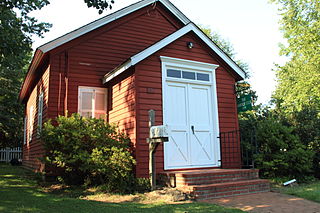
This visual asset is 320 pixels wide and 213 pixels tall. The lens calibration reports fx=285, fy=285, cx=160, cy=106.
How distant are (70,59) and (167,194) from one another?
5.82m

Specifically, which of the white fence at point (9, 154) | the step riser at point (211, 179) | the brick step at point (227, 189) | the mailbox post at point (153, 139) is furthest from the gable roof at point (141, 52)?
the white fence at point (9, 154)

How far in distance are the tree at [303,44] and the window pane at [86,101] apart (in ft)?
41.7

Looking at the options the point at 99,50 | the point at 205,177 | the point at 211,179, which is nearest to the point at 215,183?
the point at 211,179

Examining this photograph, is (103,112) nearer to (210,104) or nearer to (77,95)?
(77,95)

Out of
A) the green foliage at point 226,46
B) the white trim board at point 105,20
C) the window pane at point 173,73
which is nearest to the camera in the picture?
the window pane at point 173,73

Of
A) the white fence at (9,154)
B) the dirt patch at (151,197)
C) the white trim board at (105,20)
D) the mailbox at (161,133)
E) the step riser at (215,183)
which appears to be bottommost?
the dirt patch at (151,197)

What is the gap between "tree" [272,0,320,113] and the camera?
1797 cm

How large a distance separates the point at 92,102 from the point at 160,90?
2.80 metres

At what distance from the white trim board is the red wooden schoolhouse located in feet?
0.11

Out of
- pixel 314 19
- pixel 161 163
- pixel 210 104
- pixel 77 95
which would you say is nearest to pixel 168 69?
pixel 210 104

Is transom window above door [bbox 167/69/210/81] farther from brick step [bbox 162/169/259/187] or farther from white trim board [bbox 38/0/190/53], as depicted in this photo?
white trim board [bbox 38/0/190/53]

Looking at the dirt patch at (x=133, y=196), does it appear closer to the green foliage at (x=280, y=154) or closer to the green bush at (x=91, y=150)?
the green bush at (x=91, y=150)

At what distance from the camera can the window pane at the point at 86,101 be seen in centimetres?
956

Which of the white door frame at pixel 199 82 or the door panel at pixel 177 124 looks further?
the white door frame at pixel 199 82
